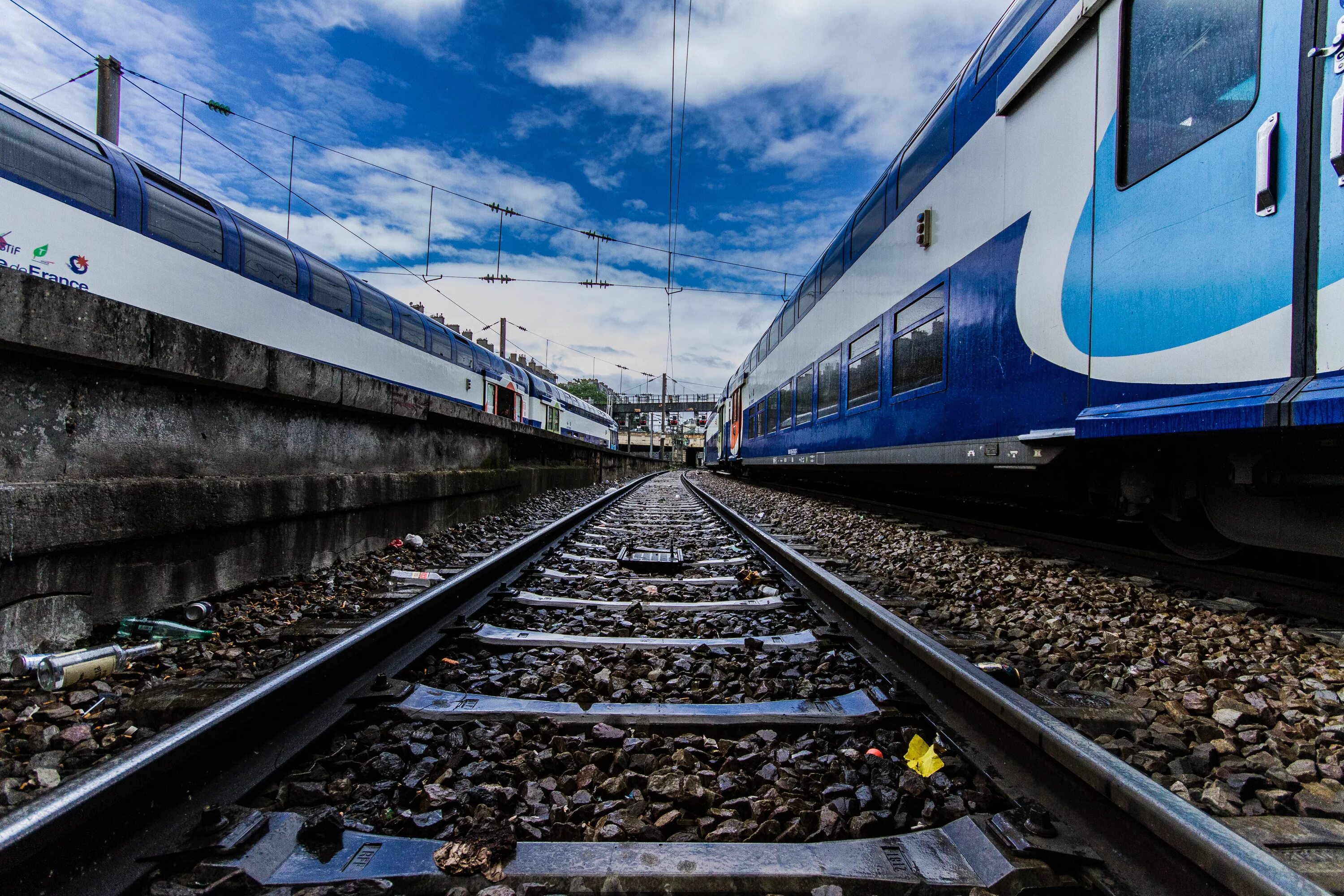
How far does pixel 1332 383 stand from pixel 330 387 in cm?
479

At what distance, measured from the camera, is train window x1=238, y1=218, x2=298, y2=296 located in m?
8.50

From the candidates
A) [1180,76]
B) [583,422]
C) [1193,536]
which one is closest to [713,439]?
[583,422]

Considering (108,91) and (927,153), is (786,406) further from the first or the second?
(108,91)

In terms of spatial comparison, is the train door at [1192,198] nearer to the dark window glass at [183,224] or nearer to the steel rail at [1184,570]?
the steel rail at [1184,570]

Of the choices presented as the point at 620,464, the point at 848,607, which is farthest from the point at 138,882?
the point at 620,464

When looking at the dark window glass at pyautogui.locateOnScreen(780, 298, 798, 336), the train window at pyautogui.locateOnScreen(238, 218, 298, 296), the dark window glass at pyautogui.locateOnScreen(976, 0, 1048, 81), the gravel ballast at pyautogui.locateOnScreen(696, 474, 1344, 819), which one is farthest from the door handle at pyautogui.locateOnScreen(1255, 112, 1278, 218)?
the train window at pyautogui.locateOnScreen(238, 218, 298, 296)

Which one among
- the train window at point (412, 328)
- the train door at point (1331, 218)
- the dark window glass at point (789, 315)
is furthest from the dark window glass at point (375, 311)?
the train door at point (1331, 218)

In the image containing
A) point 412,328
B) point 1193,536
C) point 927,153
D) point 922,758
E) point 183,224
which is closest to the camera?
point 922,758

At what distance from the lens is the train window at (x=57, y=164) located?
531cm

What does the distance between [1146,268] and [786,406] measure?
8971 mm

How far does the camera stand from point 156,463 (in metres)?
2.73

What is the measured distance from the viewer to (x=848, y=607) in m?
2.71

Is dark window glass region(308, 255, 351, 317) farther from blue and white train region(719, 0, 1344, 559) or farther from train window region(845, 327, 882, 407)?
blue and white train region(719, 0, 1344, 559)

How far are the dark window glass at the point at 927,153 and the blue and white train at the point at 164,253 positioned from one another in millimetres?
6151
